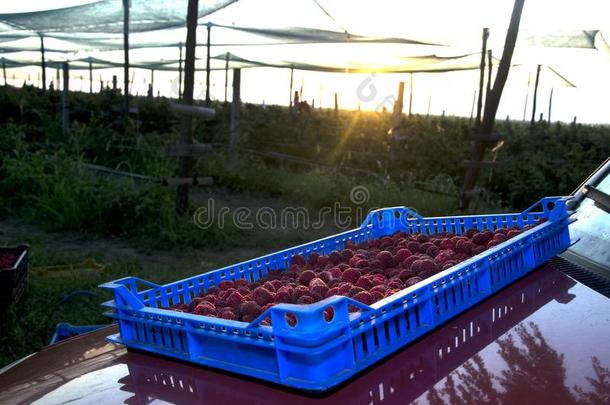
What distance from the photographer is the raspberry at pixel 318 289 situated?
52.5 inches

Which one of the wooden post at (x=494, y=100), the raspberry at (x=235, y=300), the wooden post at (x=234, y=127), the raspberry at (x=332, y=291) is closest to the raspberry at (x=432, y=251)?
the raspberry at (x=332, y=291)

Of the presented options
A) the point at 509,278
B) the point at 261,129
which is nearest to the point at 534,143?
the point at 261,129

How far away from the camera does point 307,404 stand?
962 mm

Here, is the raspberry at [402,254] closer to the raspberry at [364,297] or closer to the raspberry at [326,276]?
the raspberry at [326,276]

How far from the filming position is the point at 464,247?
5.69 ft

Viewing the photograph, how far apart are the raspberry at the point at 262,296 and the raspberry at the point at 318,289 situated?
9cm

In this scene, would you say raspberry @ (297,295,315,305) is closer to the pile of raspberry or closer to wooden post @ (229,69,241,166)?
the pile of raspberry

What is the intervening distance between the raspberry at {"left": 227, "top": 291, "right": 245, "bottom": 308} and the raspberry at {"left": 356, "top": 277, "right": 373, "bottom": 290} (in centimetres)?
28

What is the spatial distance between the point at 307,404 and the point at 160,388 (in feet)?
0.98

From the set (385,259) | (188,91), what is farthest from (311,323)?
(188,91)

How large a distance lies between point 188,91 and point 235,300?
5386 millimetres

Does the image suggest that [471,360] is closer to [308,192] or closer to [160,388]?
[160,388]

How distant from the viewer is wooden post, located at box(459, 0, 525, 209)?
19.9 feet

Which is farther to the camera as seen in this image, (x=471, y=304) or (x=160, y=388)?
(x=471, y=304)
